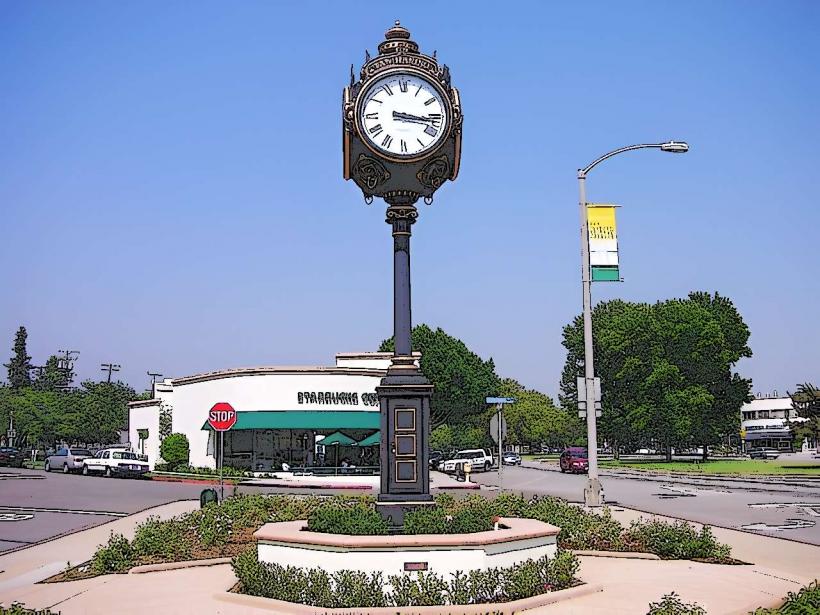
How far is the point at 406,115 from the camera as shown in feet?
42.6

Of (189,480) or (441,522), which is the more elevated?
(441,522)

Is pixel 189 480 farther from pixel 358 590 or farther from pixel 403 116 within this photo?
pixel 358 590

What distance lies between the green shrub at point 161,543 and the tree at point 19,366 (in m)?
146

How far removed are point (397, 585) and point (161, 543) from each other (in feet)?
19.1

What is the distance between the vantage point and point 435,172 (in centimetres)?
1310

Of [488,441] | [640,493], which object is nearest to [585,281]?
[640,493]

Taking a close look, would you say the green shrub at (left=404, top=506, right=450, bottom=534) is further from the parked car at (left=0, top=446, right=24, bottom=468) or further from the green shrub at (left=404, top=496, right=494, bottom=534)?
the parked car at (left=0, top=446, right=24, bottom=468)

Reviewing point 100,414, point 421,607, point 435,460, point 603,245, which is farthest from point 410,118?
point 100,414

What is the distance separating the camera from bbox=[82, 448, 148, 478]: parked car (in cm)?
4588

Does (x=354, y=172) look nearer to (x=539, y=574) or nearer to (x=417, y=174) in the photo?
(x=417, y=174)

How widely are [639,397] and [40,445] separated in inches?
2599

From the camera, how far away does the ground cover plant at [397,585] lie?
9820 millimetres

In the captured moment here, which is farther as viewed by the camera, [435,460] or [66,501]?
[435,460]

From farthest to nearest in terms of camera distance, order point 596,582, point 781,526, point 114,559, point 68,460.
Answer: point 68,460
point 781,526
point 114,559
point 596,582
